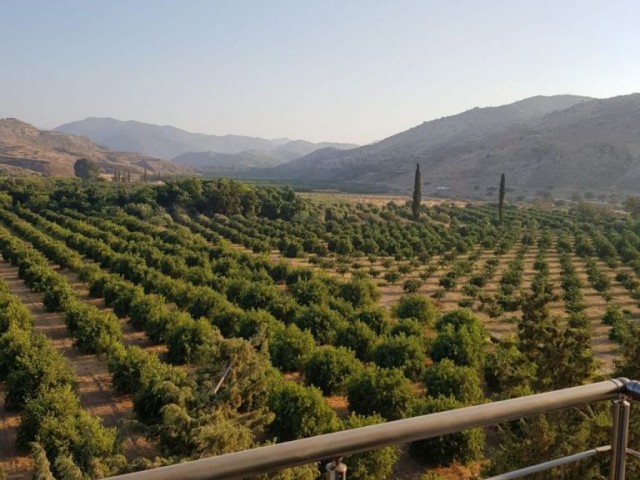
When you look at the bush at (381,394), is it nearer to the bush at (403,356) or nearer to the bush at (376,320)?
the bush at (403,356)

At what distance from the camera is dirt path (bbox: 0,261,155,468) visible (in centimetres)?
1483

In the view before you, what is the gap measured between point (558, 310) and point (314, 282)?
14.4 metres

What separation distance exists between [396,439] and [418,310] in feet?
76.7

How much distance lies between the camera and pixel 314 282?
28422 millimetres

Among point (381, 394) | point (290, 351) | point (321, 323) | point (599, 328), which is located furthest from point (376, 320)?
point (599, 328)

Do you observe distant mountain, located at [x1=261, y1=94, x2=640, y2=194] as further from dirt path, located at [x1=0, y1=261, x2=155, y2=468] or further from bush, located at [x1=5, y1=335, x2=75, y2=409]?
bush, located at [x1=5, y1=335, x2=75, y2=409]

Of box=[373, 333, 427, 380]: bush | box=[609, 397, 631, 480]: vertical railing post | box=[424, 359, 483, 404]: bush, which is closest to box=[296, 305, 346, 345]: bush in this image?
box=[373, 333, 427, 380]: bush

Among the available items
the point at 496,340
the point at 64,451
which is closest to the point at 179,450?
the point at 64,451

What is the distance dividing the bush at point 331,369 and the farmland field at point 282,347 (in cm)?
5

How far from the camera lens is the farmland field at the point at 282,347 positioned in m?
10.5

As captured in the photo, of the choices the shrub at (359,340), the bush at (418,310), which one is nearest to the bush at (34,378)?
the shrub at (359,340)

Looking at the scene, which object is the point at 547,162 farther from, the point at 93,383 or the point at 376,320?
the point at 93,383

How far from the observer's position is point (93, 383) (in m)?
18.6

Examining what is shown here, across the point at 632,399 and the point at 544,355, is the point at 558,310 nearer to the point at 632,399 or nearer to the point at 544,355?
the point at 544,355
